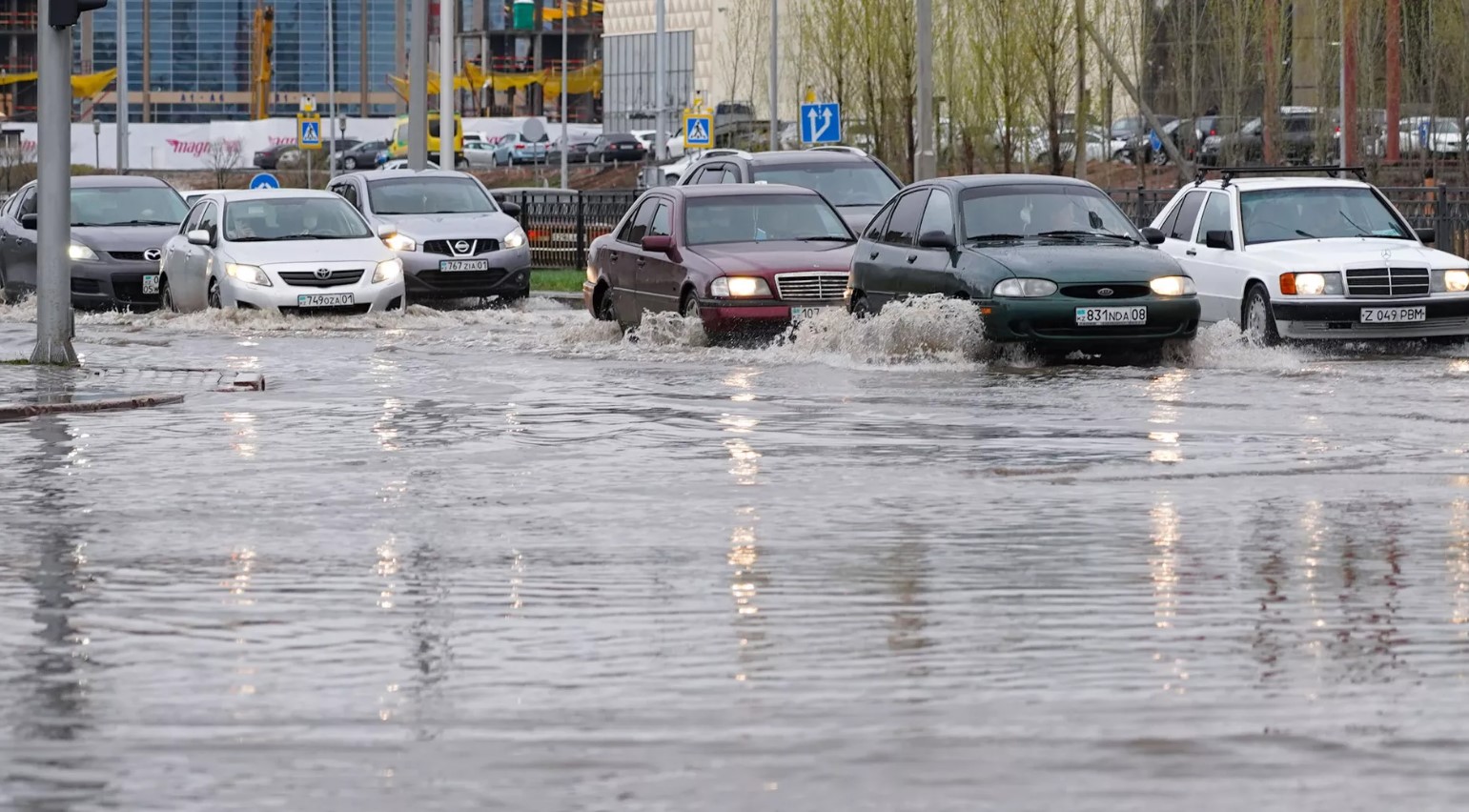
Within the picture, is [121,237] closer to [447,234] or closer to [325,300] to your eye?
[447,234]

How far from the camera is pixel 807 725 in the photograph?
21.9 ft

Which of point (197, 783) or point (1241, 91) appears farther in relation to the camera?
point (1241, 91)

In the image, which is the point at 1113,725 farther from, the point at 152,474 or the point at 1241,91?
the point at 1241,91

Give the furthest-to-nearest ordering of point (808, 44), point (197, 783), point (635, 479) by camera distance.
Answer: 1. point (808, 44)
2. point (635, 479)
3. point (197, 783)

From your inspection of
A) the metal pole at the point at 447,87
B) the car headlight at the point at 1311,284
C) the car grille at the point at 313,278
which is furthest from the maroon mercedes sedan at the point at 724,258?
the metal pole at the point at 447,87

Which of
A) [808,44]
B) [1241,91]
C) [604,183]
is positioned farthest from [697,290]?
[604,183]

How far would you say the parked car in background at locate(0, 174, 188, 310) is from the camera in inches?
1182

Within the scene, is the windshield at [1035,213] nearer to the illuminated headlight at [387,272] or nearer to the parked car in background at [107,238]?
the illuminated headlight at [387,272]

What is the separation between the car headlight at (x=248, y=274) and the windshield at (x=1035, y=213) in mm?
9015

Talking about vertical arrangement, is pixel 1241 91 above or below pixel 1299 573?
above

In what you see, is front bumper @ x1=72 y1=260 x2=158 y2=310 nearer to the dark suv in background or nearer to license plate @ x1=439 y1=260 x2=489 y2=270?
license plate @ x1=439 y1=260 x2=489 y2=270

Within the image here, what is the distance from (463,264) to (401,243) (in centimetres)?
75

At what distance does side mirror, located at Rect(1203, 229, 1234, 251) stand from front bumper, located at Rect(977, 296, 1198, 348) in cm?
235

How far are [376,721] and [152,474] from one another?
6536 millimetres
